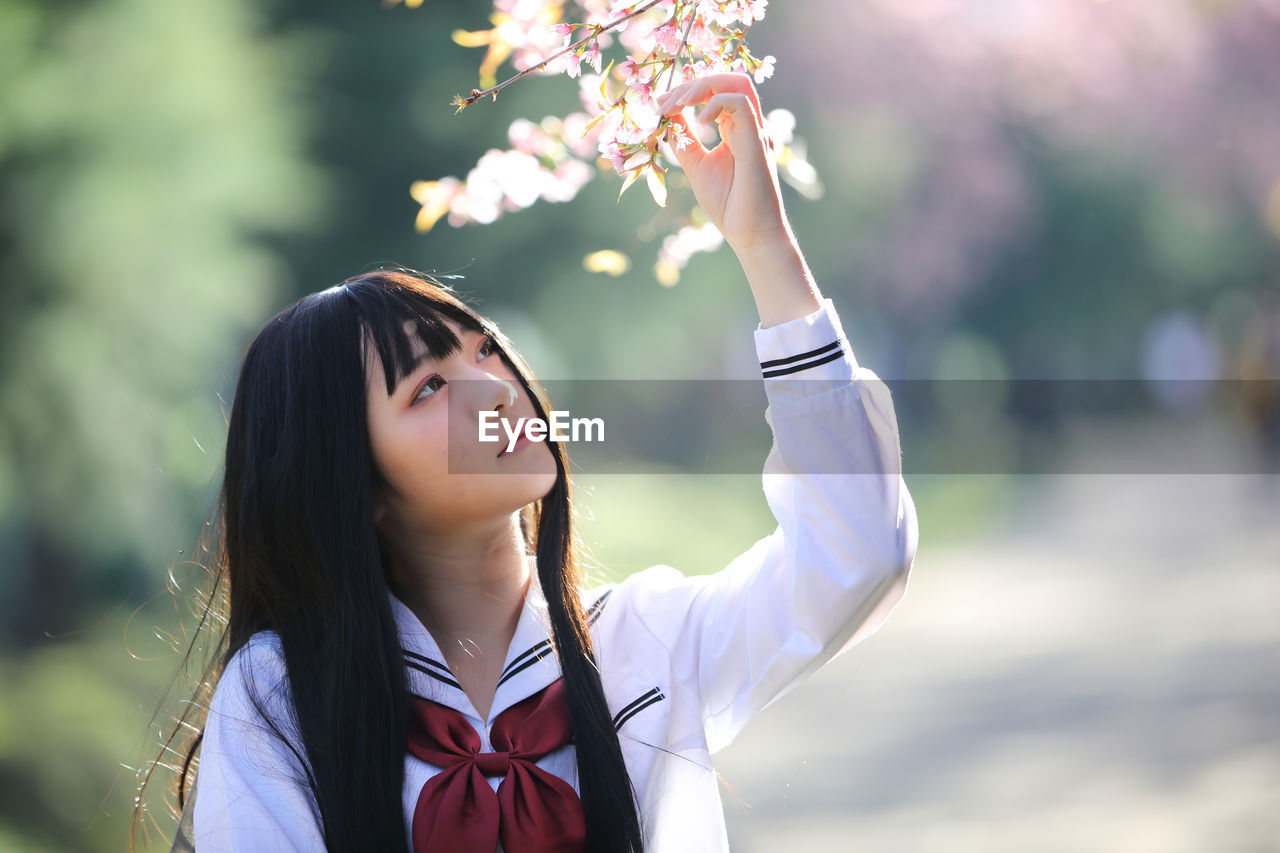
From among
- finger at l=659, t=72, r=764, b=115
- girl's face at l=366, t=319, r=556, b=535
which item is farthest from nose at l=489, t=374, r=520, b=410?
finger at l=659, t=72, r=764, b=115

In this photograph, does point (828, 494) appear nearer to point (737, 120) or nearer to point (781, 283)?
point (781, 283)

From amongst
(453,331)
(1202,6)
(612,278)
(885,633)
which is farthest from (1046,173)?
(453,331)

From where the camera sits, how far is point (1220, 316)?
18922 mm

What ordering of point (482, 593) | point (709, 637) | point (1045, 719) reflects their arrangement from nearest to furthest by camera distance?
point (709, 637) < point (482, 593) < point (1045, 719)

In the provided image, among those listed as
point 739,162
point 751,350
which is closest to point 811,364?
point 739,162

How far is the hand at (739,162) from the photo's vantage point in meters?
1.20

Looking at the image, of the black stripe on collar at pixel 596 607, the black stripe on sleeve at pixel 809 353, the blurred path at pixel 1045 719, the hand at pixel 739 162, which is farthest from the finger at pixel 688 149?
the blurred path at pixel 1045 719

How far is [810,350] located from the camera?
1182 mm

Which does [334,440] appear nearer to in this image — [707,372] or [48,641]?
[48,641]

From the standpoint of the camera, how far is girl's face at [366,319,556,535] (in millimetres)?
1362

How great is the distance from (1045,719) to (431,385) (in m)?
3.78

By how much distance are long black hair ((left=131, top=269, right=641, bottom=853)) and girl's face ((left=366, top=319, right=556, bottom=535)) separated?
0.06 feet

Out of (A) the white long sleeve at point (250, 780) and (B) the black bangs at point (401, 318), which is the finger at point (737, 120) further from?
(A) the white long sleeve at point (250, 780)

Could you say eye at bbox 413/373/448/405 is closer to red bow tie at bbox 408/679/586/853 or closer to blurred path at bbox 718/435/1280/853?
red bow tie at bbox 408/679/586/853
